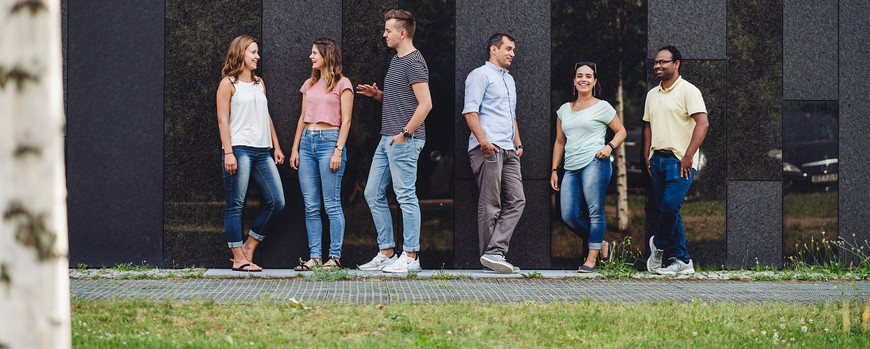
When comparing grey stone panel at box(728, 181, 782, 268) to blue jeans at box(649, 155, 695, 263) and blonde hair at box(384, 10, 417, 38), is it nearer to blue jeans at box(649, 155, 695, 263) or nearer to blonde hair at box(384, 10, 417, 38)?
blue jeans at box(649, 155, 695, 263)

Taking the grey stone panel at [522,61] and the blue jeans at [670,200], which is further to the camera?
the grey stone panel at [522,61]

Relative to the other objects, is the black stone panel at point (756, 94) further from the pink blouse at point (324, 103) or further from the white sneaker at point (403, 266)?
the pink blouse at point (324, 103)

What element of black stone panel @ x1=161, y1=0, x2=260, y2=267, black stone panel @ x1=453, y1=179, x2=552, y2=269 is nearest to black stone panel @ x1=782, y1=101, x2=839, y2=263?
black stone panel @ x1=453, y1=179, x2=552, y2=269

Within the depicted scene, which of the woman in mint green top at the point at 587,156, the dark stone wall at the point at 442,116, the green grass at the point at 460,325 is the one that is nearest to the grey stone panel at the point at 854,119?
the dark stone wall at the point at 442,116

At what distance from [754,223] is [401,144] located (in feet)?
11.4

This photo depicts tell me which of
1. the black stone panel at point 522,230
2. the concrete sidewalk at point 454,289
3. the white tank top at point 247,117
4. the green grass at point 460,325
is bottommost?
the concrete sidewalk at point 454,289

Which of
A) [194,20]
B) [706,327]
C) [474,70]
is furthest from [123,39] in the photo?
[706,327]

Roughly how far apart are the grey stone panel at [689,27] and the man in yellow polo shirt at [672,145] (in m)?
0.49

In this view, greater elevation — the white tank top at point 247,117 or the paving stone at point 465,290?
the white tank top at point 247,117

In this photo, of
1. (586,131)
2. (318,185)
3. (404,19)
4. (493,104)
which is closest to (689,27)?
(586,131)

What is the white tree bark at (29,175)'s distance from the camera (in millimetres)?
2479

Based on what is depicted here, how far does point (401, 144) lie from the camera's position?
7.36 metres

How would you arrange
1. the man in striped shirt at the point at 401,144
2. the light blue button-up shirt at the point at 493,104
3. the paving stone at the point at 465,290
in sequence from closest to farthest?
the paving stone at the point at 465,290 → the man in striped shirt at the point at 401,144 → the light blue button-up shirt at the point at 493,104

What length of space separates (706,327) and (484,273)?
295 centimetres
